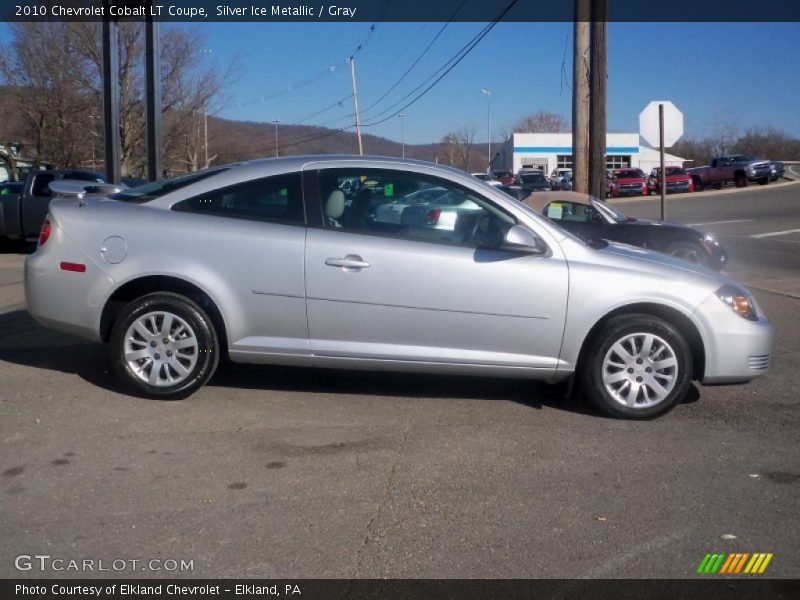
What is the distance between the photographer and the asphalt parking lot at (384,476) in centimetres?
401

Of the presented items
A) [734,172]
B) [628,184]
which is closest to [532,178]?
[628,184]

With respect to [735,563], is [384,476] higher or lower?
higher

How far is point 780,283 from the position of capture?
1396cm

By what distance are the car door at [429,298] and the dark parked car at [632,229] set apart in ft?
22.8

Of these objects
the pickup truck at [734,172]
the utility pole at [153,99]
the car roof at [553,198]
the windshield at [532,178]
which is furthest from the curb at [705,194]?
the car roof at [553,198]

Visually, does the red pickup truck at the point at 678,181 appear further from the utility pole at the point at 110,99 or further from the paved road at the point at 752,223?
the utility pole at the point at 110,99

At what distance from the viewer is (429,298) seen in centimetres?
595

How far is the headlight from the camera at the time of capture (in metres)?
6.12

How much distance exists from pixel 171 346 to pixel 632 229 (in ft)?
27.9

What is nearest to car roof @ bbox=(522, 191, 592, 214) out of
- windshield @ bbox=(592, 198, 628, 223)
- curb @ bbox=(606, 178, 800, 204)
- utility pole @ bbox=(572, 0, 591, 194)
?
windshield @ bbox=(592, 198, 628, 223)

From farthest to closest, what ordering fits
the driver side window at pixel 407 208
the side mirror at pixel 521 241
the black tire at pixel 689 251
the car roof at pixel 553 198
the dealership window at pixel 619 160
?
the dealership window at pixel 619 160, the car roof at pixel 553 198, the black tire at pixel 689 251, the driver side window at pixel 407 208, the side mirror at pixel 521 241

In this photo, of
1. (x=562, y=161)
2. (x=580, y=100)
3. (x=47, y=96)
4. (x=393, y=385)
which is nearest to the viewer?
(x=393, y=385)

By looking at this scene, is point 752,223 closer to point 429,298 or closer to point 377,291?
point 429,298
